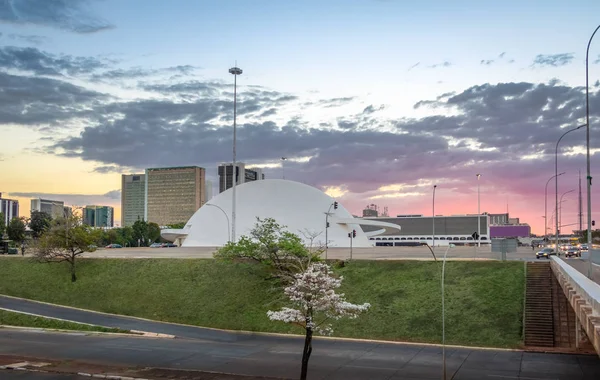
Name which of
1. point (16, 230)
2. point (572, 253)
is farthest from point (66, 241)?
point (16, 230)

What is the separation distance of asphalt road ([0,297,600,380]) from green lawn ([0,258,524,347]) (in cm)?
339

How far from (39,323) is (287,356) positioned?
25646 mm

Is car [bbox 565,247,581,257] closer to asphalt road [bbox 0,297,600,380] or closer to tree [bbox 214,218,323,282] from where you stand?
tree [bbox 214,218,323,282]

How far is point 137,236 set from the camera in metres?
171

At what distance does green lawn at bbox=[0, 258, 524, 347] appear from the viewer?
43.2 metres

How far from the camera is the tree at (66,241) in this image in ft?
219

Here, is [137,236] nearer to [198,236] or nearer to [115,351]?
[198,236]

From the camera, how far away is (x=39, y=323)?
48.5m

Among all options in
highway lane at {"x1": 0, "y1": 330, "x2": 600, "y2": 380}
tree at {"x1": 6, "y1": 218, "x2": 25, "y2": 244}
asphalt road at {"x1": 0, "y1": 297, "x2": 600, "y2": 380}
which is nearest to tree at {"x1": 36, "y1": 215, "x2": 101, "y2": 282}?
asphalt road at {"x1": 0, "y1": 297, "x2": 600, "y2": 380}

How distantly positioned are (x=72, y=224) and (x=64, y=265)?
520cm

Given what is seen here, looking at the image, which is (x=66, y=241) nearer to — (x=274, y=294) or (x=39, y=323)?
(x=39, y=323)

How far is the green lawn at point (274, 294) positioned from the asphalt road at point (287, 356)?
3.39 meters

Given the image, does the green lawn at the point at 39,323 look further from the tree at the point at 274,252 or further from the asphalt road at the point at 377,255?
the asphalt road at the point at 377,255

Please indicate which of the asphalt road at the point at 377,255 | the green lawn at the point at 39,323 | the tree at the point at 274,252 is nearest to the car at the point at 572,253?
the asphalt road at the point at 377,255
